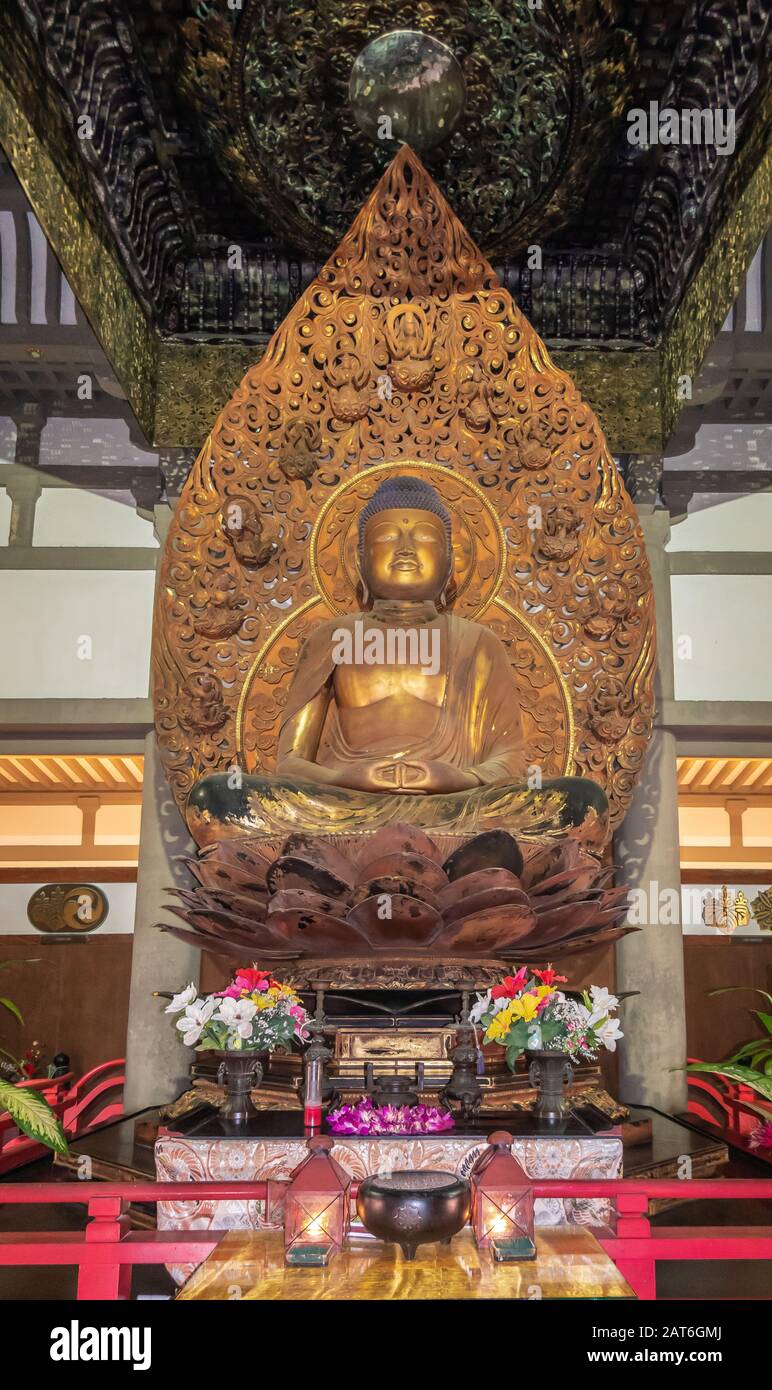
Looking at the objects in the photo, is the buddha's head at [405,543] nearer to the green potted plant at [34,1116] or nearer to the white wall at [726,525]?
the white wall at [726,525]

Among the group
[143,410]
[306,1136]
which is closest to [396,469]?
[143,410]

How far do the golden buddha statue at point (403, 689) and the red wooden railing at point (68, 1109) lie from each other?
1.62m

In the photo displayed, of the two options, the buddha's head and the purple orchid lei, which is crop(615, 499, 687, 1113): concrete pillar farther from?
the purple orchid lei

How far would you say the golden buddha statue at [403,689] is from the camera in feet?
15.1

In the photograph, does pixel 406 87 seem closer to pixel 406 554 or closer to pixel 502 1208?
pixel 406 554

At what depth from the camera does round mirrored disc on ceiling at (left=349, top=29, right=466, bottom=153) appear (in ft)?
15.9

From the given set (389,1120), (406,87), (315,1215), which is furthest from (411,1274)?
(406,87)

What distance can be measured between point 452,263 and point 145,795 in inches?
108

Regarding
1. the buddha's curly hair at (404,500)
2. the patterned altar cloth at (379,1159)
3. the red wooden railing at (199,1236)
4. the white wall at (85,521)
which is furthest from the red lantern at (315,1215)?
the white wall at (85,521)

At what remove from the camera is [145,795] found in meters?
5.64

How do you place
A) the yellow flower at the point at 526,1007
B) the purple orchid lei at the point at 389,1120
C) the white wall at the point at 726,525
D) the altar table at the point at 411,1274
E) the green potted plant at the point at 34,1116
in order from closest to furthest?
the altar table at the point at 411,1274
the green potted plant at the point at 34,1116
the purple orchid lei at the point at 389,1120
the yellow flower at the point at 526,1007
the white wall at the point at 726,525

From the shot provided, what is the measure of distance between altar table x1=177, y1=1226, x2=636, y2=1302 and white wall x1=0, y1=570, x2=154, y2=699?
11.5 ft

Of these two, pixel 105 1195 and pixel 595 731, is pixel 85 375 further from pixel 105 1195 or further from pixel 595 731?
pixel 105 1195
